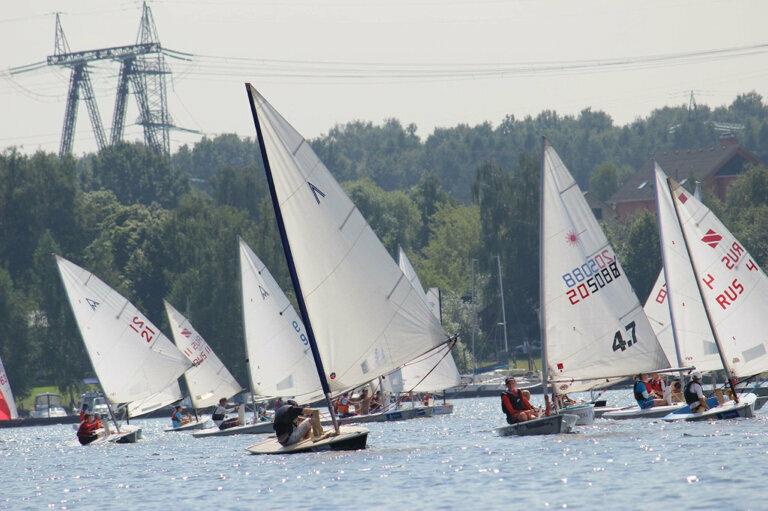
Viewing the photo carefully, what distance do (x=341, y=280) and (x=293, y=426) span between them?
3.66m

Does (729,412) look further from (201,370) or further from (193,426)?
(201,370)

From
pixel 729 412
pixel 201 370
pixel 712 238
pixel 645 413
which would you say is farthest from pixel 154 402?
pixel 729 412

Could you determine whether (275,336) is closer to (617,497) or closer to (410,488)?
(410,488)

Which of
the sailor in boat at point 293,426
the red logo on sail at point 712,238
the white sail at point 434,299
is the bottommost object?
the sailor in boat at point 293,426

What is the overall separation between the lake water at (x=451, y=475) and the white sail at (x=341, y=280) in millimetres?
2390

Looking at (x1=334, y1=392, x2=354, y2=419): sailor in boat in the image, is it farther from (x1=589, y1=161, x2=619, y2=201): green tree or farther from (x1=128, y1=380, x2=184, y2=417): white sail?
(x1=589, y1=161, x2=619, y2=201): green tree

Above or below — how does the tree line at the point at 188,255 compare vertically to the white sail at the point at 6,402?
above

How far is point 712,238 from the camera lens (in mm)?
35875

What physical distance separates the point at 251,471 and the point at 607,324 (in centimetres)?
1047

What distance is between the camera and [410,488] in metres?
23.3

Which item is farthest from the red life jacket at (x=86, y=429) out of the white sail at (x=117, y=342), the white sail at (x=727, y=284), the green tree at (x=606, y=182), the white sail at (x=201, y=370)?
the green tree at (x=606, y=182)

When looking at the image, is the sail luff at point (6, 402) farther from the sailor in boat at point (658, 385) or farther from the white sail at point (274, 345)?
the sailor in boat at point (658, 385)

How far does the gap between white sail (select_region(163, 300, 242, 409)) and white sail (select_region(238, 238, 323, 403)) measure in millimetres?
9944

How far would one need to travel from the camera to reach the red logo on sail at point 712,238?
35.8 metres
